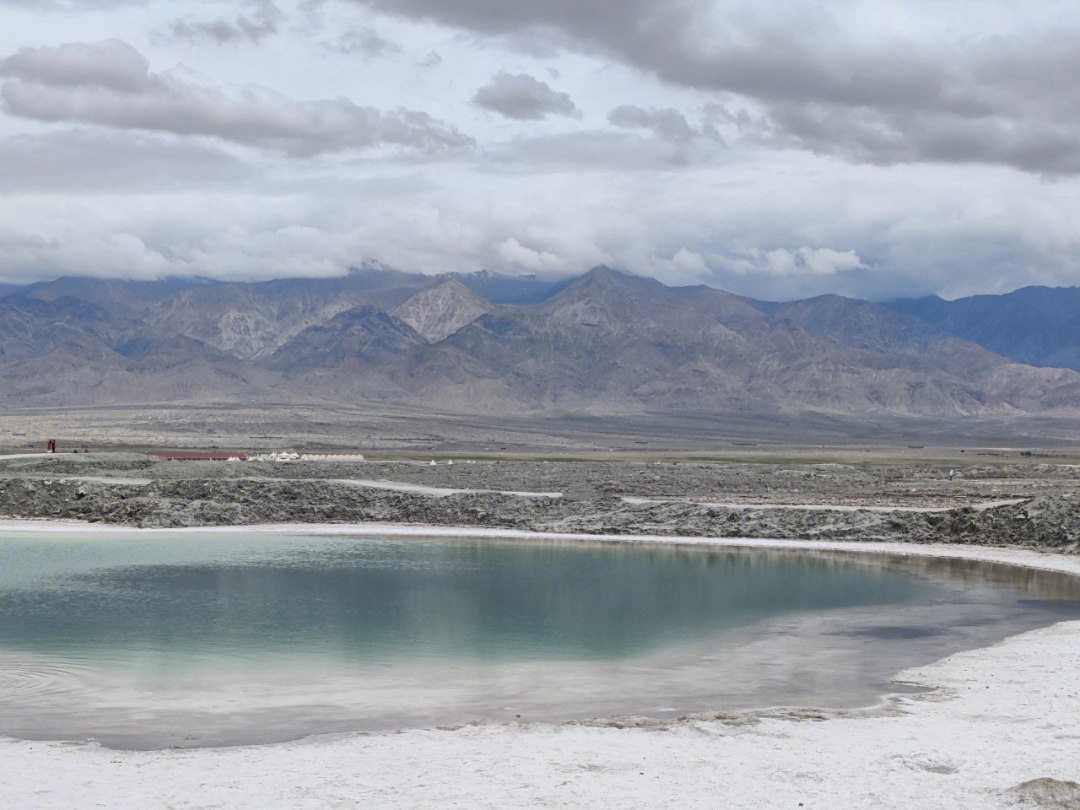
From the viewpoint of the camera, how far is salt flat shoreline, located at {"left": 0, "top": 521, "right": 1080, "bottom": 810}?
15219 mm

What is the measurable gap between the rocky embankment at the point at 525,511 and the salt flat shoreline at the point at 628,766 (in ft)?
105

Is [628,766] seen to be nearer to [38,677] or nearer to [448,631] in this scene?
[38,677]

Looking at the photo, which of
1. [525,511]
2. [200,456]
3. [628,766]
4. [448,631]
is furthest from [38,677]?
[200,456]

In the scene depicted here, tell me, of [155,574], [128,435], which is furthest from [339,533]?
[128,435]

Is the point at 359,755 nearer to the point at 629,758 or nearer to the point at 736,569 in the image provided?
the point at 629,758

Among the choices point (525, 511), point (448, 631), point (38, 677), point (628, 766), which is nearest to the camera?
point (628, 766)

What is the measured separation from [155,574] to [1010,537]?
117 feet

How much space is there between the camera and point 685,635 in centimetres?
3022

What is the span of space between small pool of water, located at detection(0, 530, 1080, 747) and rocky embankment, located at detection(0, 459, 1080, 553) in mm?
6039

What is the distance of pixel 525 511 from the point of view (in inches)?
2383

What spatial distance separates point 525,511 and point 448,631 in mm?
30392

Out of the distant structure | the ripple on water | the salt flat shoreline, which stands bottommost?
the distant structure

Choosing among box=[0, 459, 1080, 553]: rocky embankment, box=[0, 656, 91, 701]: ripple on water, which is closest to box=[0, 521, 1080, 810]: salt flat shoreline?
box=[0, 656, 91, 701]: ripple on water

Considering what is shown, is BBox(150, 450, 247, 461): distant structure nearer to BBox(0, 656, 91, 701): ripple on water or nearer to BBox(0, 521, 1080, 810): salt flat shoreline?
BBox(0, 656, 91, 701): ripple on water
